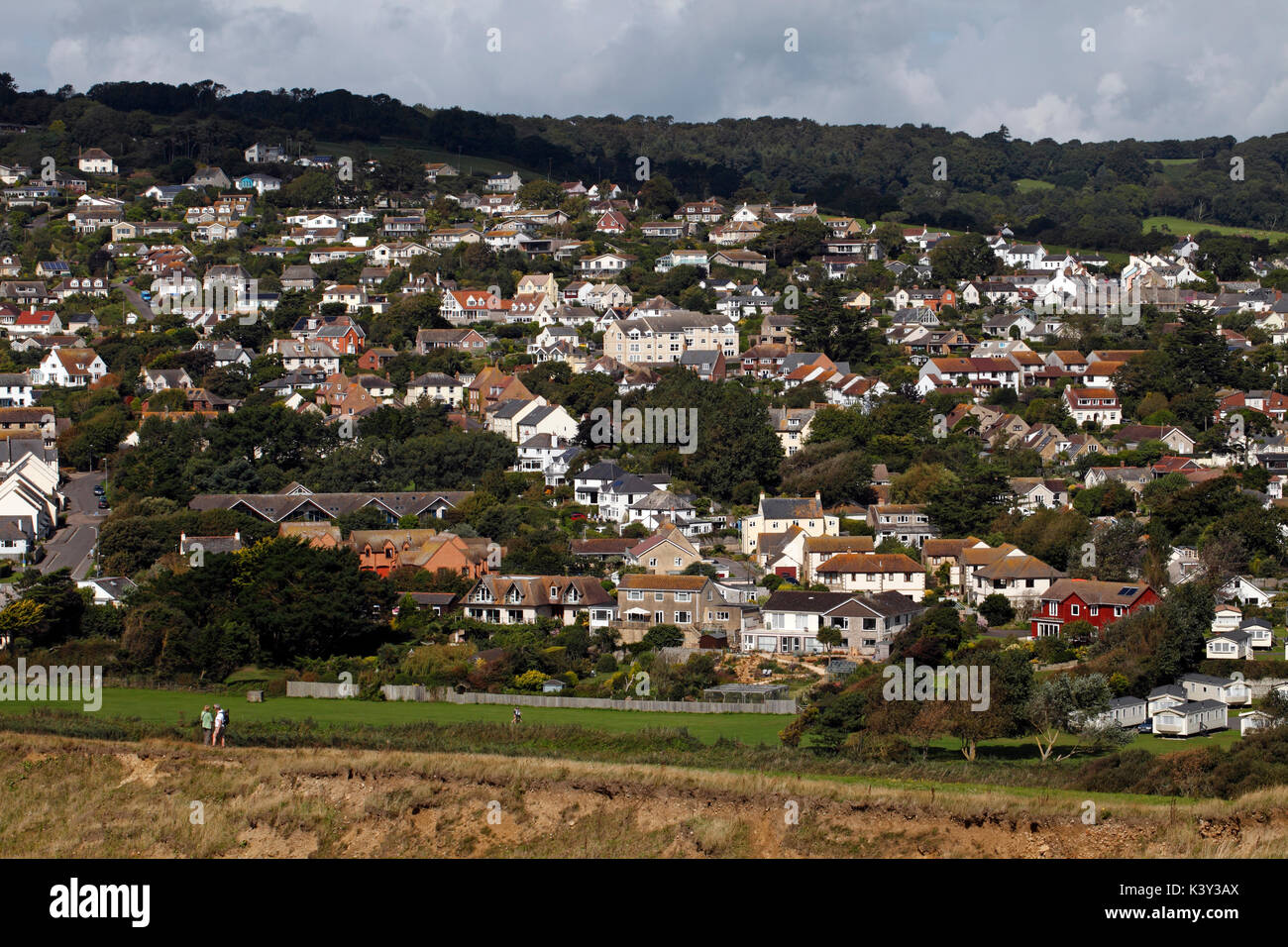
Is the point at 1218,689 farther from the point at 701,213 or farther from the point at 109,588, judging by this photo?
the point at 701,213

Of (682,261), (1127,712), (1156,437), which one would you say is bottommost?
(1127,712)

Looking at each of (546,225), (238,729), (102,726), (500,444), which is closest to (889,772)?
(238,729)

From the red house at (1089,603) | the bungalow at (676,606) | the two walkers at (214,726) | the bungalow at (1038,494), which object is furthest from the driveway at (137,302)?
the two walkers at (214,726)

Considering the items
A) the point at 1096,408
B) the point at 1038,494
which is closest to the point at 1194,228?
the point at 1096,408

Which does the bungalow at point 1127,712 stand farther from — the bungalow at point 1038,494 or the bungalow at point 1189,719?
the bungalow at point 1038,494

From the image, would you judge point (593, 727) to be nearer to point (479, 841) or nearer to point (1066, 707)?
point (479, 841)

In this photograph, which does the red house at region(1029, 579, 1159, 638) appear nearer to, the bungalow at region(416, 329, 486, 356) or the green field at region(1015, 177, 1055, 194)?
the bungalow at region(416, 329, 486, 356)
